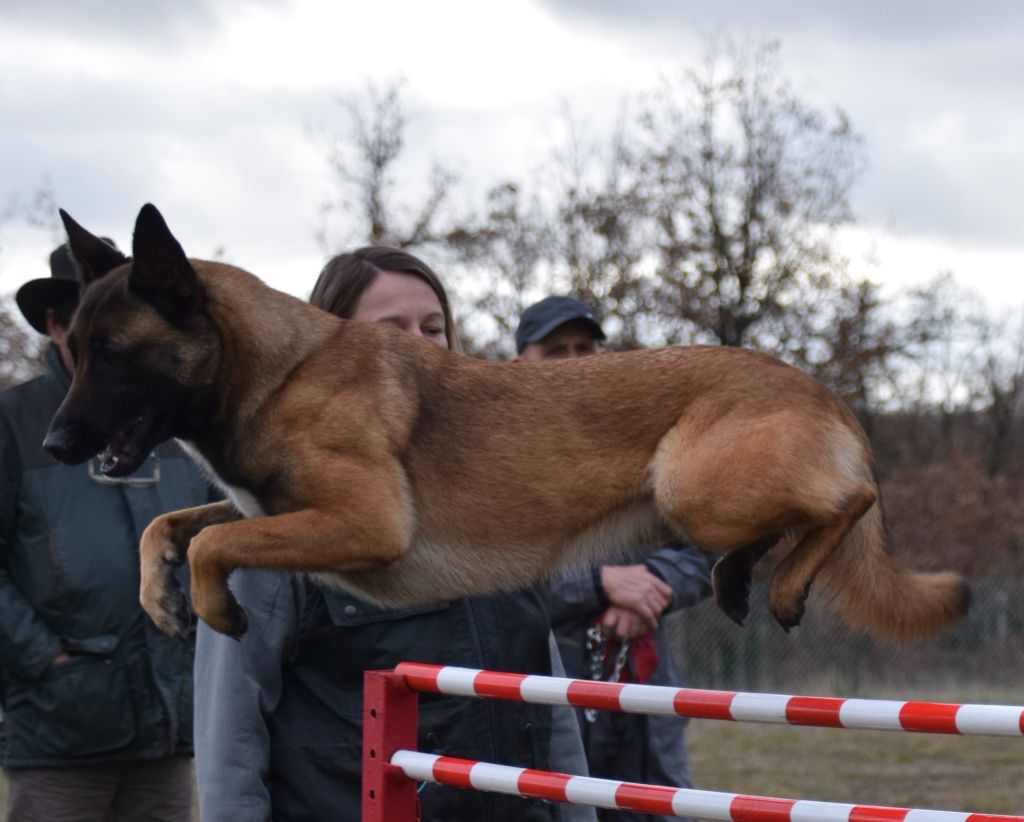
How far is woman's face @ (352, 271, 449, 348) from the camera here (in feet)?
13.1

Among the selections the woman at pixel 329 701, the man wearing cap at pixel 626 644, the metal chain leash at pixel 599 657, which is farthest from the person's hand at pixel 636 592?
the woman at pixel 329 701

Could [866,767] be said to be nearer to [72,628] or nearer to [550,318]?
[550,318]

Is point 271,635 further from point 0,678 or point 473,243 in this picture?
point 473,243

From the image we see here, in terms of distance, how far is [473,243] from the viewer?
26.7 meters

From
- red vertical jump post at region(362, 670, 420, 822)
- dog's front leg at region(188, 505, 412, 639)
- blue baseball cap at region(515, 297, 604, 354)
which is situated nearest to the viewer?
dog's front leg at region(188, 505, 412, 639)

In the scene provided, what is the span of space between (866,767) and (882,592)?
27.8ft

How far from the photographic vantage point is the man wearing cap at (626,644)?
5.02 m

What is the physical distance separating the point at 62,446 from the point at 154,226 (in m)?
0.53

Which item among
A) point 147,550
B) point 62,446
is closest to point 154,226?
point 62,446

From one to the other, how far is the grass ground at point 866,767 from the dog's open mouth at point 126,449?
6953 millimetres

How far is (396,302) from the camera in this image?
4000 millimetres

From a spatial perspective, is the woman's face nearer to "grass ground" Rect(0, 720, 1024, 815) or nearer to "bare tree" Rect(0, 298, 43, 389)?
"grass ground" Rect(0, 720, 1024, 815)

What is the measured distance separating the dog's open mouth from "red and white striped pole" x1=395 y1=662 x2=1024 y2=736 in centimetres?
77

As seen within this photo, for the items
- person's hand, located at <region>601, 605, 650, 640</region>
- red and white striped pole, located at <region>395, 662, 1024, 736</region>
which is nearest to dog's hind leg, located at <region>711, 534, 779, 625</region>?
red and white striped pole, located at <region>395, 662, 1024, 736</region>
